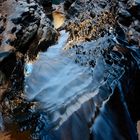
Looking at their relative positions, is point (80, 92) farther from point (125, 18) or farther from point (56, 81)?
point (125, 18)

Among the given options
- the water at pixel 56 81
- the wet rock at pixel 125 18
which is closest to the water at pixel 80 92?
the water at pixel 56 81

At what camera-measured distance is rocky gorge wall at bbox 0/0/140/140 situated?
410 centimetres

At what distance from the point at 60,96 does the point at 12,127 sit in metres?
0.91

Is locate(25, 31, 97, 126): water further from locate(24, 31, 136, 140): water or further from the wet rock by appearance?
the wet rock

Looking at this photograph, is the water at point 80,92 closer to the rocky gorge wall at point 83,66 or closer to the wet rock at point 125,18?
the rocky gorge wall at point 83,66

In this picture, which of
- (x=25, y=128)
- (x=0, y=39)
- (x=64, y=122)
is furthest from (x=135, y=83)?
(x=0, y=39)

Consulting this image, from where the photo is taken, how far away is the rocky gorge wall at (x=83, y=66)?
4.10m

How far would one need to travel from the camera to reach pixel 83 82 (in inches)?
190

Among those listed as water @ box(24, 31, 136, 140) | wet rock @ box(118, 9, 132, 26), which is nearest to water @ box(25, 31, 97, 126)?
water @ box(24, 31, 136, 140)

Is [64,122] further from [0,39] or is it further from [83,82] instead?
[0,39]

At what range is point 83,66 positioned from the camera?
17.3ft

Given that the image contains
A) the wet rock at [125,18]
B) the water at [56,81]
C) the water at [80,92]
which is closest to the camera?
the water at [80,92]

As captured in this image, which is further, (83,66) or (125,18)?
(125,18)

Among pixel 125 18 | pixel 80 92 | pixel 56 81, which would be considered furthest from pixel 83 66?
pixel 125 18
